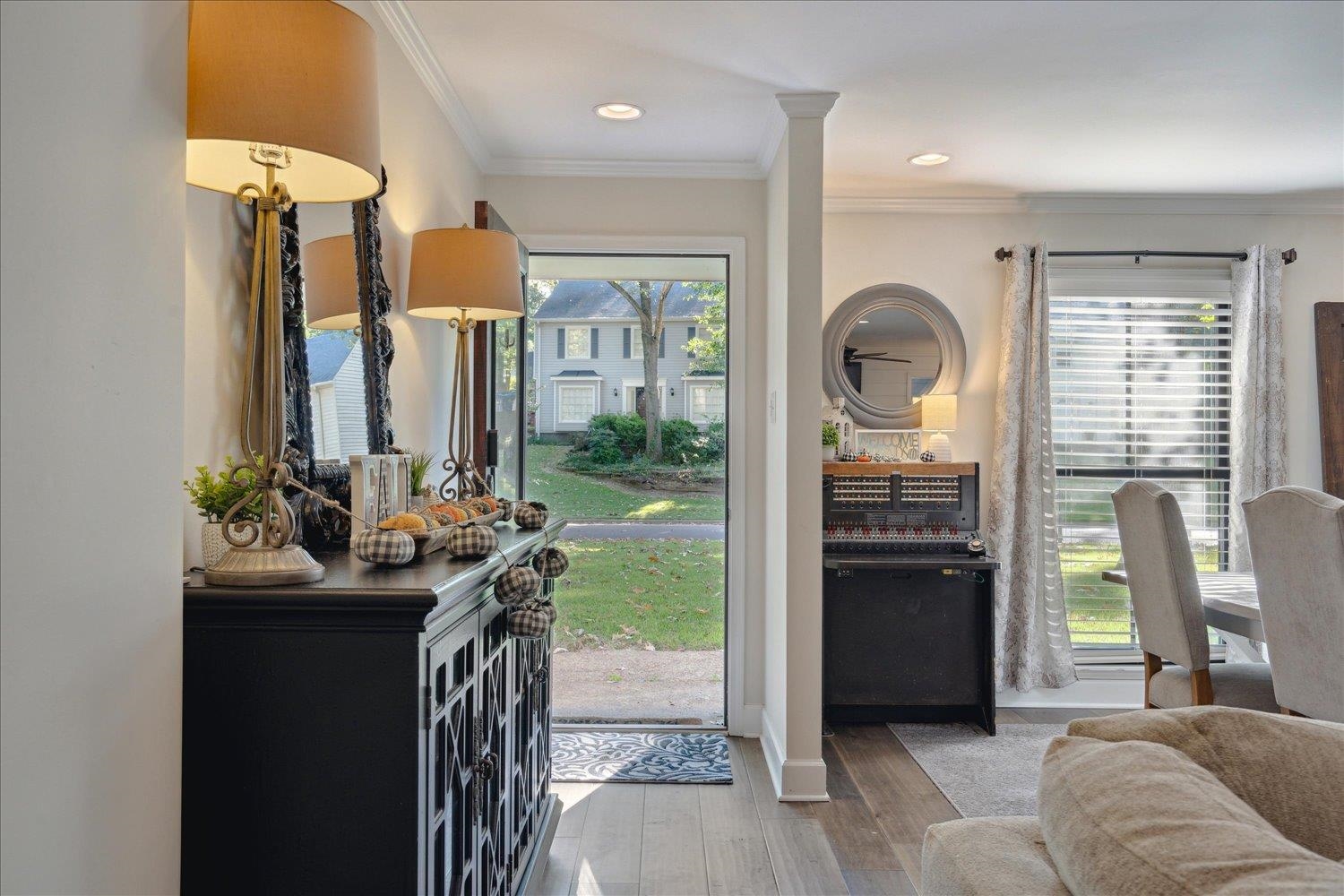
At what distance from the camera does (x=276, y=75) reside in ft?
4.21

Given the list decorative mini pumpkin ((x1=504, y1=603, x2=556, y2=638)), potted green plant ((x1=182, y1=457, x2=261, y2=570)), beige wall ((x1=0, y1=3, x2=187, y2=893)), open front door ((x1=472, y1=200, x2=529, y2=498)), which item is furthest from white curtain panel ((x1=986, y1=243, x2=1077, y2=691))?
beige wall ((x1=0, y1=3, x2=187, y2=893))

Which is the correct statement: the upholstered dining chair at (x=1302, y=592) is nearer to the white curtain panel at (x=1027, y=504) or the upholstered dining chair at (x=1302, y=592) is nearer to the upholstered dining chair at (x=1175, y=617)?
the upholstered dining chair at (x=1175, y=617)

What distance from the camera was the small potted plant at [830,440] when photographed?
13.7 ft

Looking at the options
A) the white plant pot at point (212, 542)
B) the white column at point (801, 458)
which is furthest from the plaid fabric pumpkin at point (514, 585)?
the white column at point (801, 458)

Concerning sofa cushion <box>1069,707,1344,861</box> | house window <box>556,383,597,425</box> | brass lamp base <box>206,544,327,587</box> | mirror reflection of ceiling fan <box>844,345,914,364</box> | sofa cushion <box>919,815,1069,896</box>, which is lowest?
sofa cushion <box>919,815,1069,896</box>

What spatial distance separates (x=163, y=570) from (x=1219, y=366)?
4.95 m

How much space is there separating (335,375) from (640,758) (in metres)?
2.34

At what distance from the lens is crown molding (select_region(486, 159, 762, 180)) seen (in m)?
3.95

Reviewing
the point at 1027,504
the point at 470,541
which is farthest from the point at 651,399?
the point at 470,541

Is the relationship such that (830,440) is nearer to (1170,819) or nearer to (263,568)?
(263,568)

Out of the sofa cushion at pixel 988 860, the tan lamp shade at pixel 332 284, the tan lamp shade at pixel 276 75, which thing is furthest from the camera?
the tan lamp shade at pixel 332 284

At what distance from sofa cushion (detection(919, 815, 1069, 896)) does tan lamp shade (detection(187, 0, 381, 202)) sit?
1.30 m

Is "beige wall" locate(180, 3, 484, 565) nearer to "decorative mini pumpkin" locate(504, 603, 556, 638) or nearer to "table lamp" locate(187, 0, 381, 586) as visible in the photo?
"table lamp" locate(187, 0, 381, 586)

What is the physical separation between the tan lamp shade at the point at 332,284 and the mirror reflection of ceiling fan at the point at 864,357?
285cm
